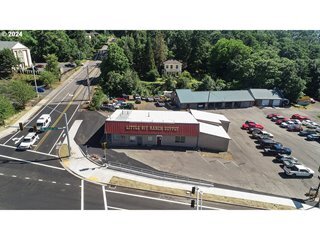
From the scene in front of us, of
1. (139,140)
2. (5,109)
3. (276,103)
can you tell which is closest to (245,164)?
(139,140)

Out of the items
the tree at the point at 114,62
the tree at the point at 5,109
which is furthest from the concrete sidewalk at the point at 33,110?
the tree at the point at 114,62

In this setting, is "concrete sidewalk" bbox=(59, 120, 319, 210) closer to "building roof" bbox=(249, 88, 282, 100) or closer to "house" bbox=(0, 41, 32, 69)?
"building roof" bbox=(249, 88, 282, 100)

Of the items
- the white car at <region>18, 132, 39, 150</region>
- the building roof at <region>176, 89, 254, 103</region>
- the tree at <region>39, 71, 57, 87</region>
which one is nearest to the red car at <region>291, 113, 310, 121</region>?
the building roof at <region>176, 89, 254, 103</region>

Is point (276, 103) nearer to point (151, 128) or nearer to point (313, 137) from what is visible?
point (313, 137)

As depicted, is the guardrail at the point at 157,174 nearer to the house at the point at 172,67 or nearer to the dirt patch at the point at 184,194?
the dirt patch at the point at 184,194

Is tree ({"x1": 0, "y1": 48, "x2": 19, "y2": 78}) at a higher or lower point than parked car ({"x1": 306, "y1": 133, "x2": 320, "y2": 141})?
higher

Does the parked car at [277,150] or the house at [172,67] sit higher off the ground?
the house at [172,67]
